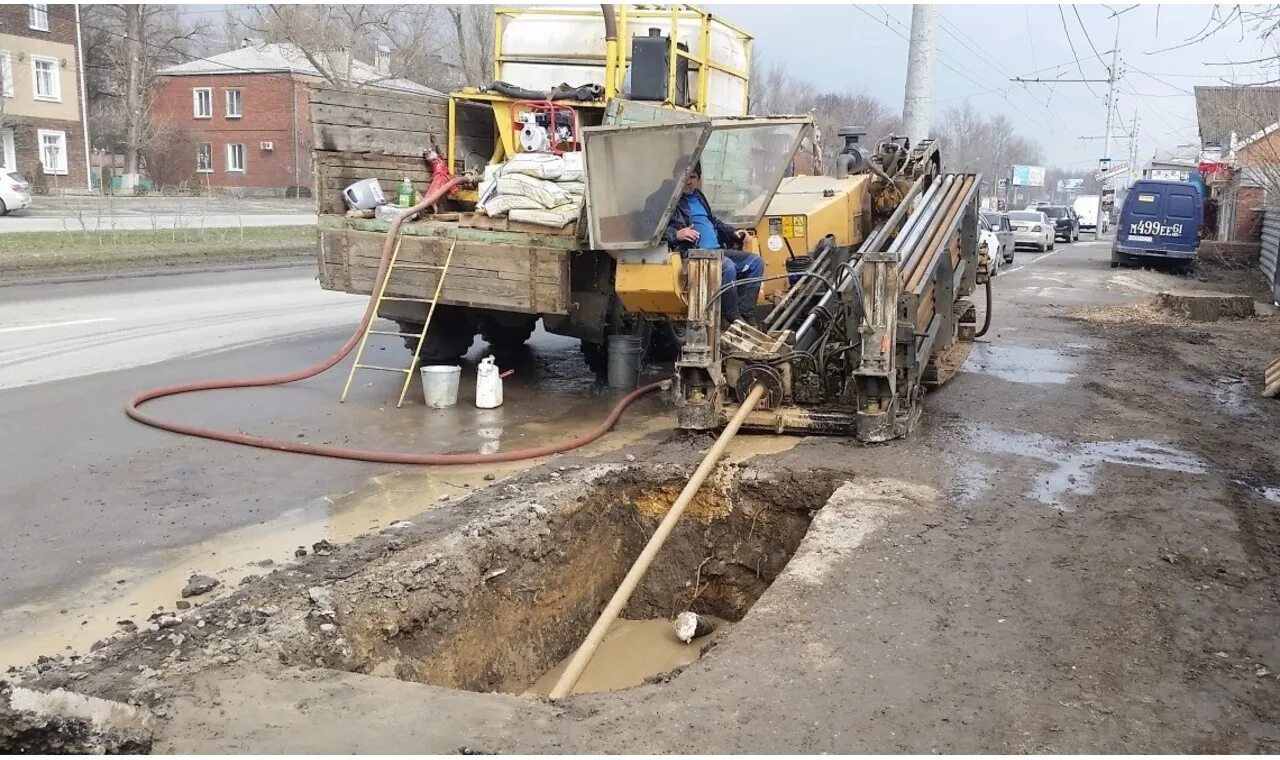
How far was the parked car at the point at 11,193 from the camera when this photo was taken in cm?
2723

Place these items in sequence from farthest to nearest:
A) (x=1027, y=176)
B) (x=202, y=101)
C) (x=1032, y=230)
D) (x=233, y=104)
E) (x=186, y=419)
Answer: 1. (x=1027, y=176)
2. (x=202, y=101)
3. (x=233, y=104)
4. (x=1032, y=230)
5. (x=186, y=419)

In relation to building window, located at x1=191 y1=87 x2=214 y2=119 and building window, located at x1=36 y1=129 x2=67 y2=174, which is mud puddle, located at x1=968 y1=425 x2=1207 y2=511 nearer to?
building window, located at x1=36 y1=129 x2=67 y2=174

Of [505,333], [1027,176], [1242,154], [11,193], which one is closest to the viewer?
[505,333]

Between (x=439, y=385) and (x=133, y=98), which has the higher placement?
(x=133, y=98)

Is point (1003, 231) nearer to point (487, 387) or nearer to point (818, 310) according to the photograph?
point (818, 310)

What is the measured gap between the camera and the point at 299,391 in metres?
9.08

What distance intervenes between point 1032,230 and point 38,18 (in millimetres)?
40031

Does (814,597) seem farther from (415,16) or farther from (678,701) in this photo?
(415,16)

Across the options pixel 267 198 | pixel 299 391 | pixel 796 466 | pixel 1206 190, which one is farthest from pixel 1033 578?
pixel 267 198

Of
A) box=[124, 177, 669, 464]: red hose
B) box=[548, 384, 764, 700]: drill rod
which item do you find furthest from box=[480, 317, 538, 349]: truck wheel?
box=[548, 384, 764, 700]: drill rod

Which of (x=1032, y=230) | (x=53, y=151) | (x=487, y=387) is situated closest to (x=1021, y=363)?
(x=487, y=387)

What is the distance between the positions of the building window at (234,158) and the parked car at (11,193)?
26234 millimetres

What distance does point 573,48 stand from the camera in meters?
10.4

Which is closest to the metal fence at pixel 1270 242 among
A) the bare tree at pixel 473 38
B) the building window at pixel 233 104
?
the bare tree at pixel 473 38
